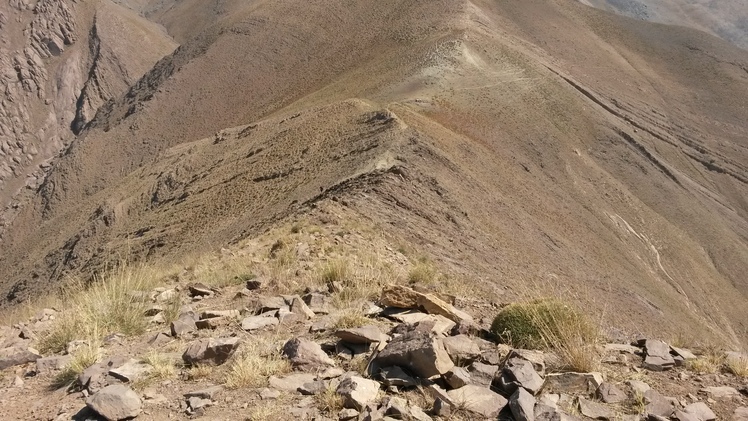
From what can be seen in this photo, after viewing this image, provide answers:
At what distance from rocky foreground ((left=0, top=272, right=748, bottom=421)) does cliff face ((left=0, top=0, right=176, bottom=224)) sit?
70.8 meters

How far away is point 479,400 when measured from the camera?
196 inches

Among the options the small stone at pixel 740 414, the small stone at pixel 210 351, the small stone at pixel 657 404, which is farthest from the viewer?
the small stone at pixel 210 351

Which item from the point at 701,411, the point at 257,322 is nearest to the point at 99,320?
the point at 257,322

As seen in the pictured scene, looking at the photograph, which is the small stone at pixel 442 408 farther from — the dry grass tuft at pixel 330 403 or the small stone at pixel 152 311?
the small stone at pixel 152 311

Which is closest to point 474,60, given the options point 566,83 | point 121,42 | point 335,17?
point 566,83

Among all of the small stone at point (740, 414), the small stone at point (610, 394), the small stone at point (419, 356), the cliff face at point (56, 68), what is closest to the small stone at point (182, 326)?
the small stone at point (419, 356)

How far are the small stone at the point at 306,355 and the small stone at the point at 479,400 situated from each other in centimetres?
120

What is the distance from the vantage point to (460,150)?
26938mm

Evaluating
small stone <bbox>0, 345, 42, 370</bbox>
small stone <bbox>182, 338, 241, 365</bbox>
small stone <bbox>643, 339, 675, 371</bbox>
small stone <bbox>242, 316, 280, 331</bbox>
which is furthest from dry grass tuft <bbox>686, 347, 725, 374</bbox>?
small stone <bbox>0, 345, 42, 370</bbox>

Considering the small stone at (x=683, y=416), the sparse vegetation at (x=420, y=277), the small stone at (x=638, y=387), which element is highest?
the small stone at (x=638, y=387)

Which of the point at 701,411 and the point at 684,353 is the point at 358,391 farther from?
the point at 684,353

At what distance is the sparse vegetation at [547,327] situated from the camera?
590 cm

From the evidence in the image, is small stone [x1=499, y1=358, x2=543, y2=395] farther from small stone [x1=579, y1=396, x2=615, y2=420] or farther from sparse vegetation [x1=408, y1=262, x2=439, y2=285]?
sparse vegetation [x1=408, y1=262, x2=439, y2=285]

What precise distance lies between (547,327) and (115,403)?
12.3ft
